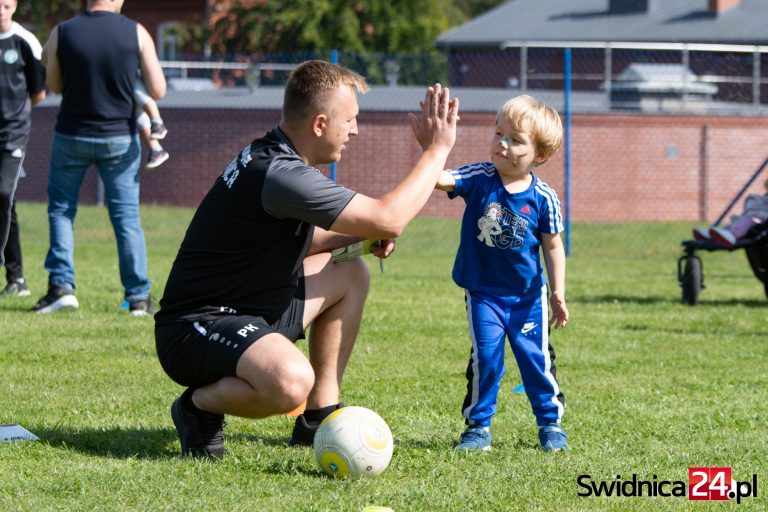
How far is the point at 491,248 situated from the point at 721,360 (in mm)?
2872

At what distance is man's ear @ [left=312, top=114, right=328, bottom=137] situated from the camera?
4539 mm

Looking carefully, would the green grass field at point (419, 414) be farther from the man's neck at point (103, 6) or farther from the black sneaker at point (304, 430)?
the man's neck at point (103, 6)

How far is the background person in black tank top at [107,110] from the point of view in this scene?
8266mm

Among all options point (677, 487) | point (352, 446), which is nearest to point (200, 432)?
point (352, 446)

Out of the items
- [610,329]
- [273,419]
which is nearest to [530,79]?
[610,329]

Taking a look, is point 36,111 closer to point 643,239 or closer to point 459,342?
point 643,239

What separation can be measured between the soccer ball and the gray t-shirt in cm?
58

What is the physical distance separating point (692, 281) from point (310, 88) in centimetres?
620

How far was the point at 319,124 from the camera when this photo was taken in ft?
15.0

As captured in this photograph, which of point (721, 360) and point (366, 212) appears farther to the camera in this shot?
point (721, 360)

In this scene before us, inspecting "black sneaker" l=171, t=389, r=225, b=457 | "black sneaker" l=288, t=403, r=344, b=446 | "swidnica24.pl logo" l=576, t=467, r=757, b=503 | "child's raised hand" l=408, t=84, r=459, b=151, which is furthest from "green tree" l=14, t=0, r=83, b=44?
"swidnica24.pl logo" l=576, t=467, r=757, b=503

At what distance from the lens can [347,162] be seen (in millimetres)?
22047

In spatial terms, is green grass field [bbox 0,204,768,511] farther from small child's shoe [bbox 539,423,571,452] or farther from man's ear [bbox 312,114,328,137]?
man's ear [bbox 312,114,328,137]

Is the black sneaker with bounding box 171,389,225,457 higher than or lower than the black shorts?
lower
